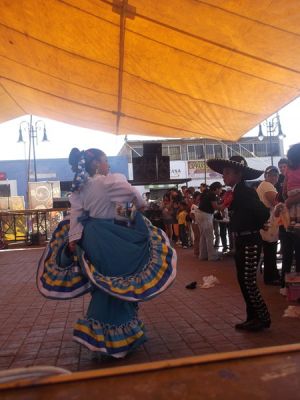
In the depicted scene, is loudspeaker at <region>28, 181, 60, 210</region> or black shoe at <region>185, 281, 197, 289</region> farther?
loudspeaker at <region>28, 181, 60, 210</region>

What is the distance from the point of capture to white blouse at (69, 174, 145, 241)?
3445mm

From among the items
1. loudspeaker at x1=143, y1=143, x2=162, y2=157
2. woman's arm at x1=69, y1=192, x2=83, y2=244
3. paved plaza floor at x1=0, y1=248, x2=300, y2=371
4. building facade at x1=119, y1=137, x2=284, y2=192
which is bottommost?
paved plaza floor at x1=0, y1=248, x2=300, y2=371

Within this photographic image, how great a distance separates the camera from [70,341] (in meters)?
4.04

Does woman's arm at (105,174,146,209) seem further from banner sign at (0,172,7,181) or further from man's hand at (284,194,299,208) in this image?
banner sign at (0,172,7,181)

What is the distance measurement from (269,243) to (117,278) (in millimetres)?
3376

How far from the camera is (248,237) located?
3930 millimetres

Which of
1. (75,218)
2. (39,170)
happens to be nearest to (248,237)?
(75,218)

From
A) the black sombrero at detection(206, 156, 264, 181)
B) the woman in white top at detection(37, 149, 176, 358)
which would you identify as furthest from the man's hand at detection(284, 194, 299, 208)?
the woman in white top at detection(37, 149, 176, 358)

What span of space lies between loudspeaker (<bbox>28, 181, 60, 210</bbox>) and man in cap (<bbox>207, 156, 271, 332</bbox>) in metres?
14.9

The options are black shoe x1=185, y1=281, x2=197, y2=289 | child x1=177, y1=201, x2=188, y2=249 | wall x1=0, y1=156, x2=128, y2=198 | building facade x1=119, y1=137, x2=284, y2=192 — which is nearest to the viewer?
black shoe x1=185, y1=281, x2=197, y2=289

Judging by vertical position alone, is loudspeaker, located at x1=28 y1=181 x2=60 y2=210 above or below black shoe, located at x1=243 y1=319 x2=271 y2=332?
above

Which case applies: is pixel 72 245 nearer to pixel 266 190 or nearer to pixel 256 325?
pixel 256 325

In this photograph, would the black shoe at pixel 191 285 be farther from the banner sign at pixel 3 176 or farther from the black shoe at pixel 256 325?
the banner sign at pixel 3 176

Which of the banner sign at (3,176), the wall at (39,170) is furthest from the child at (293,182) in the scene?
the banner sign at (3,176)
